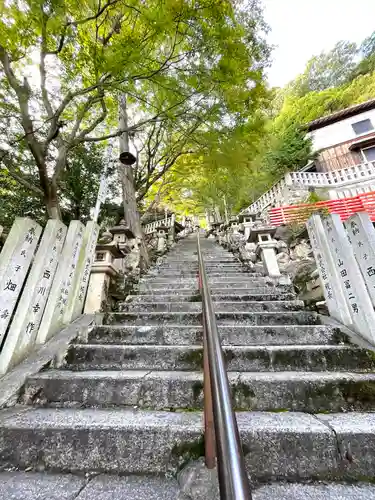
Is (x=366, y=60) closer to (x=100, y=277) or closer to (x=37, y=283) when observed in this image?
(x=100, y=277)

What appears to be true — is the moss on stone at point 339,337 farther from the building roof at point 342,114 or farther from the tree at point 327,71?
the tree at point 327,71

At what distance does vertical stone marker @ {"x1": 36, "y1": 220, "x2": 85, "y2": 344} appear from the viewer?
2463mm

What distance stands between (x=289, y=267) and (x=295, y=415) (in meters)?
5.37

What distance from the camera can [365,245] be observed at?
2.29 metres

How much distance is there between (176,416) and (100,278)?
249 centimetres

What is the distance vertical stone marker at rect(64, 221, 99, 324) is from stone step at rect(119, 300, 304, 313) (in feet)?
2.20

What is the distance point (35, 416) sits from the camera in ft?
5.19

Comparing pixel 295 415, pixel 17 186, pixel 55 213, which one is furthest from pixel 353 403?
pixel 17 186

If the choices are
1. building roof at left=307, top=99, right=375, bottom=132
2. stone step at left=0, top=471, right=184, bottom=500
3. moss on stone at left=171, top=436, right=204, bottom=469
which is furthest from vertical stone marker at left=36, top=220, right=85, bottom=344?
building roof at left=307, top=99, right=375, bottom=132

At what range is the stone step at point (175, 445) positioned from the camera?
1281mm

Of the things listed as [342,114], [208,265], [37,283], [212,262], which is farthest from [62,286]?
[342,114]

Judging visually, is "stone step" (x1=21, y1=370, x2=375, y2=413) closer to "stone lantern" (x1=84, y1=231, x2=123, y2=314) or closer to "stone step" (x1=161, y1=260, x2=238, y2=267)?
"stone lantern" (x1=84, y1=231, x2=123, y2=314)

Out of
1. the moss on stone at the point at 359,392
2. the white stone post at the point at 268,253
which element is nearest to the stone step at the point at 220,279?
the white stone post at the point at 268,253

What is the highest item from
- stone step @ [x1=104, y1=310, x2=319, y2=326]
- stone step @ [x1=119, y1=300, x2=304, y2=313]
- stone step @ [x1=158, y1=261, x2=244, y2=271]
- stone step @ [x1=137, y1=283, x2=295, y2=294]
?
stone step @ [x1=158, y1=261, x2=244, y2=271]
